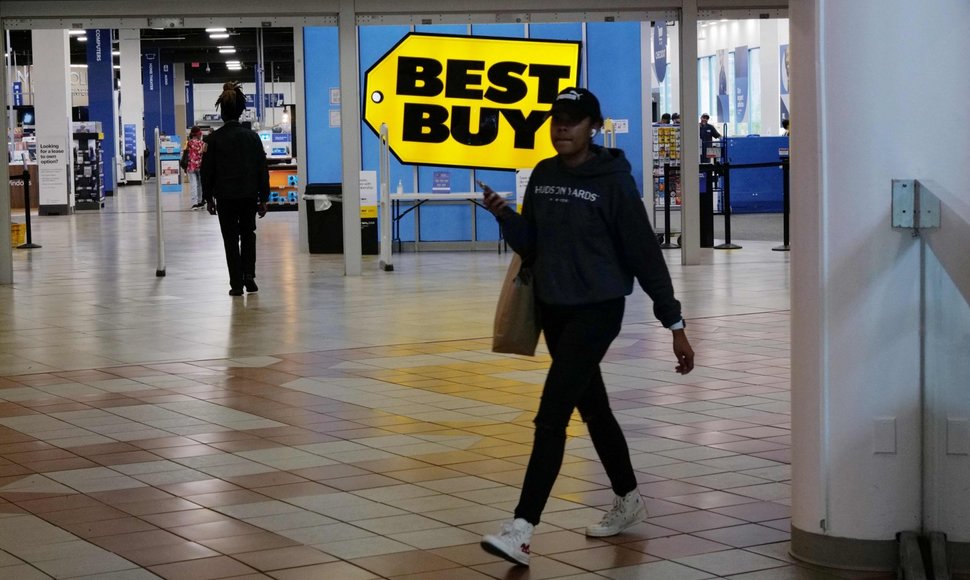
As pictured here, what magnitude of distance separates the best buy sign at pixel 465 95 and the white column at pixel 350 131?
10.6ft

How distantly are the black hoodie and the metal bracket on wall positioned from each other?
0.76 meters

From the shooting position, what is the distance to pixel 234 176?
12.8 meters

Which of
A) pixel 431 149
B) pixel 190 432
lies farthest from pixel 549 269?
pixel 431 149

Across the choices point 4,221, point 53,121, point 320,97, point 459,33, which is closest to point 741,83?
point 53,121

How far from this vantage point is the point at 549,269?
4.43 meters

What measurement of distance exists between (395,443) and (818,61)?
9.55ft

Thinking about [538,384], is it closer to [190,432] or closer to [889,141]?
[190,432]

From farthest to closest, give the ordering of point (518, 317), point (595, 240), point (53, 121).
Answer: point (53, 121) → point (518, 317) → point (595, 240)

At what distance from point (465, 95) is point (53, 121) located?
1611 centimetres

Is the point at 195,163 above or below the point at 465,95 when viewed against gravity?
below

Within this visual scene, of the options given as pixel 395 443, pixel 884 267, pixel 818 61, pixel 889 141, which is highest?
pixel 818 61

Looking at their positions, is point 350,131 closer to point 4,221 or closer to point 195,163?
point 4,221

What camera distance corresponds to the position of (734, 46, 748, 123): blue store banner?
1656 inches

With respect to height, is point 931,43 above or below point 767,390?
above
